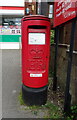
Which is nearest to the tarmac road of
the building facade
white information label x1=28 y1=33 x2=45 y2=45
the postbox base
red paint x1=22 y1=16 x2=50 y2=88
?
the postbox base

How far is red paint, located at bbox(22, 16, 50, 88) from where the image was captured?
214cm

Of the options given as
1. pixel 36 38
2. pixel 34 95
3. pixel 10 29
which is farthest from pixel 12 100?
pixel 10 29

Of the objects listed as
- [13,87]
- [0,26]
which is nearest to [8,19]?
[0,26]

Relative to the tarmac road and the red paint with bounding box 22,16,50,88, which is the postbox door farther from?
the tarmac road

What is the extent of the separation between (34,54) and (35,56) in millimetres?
45

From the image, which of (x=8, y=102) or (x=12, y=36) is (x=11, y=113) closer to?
(x=8, y=102)

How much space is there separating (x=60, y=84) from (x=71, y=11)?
2021 millimetres

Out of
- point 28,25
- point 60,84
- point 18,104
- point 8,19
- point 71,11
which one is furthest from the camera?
point 8,19

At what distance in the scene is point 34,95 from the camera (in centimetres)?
240

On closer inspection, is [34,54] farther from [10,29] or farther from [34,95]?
[10,29]

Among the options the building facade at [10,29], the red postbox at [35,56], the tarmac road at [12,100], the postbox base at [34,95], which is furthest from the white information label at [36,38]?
the building facade at [10,29]

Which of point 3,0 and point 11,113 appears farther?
point 3,0

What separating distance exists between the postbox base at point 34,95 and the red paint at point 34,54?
0.09 m

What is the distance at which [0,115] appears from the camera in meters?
2.22
